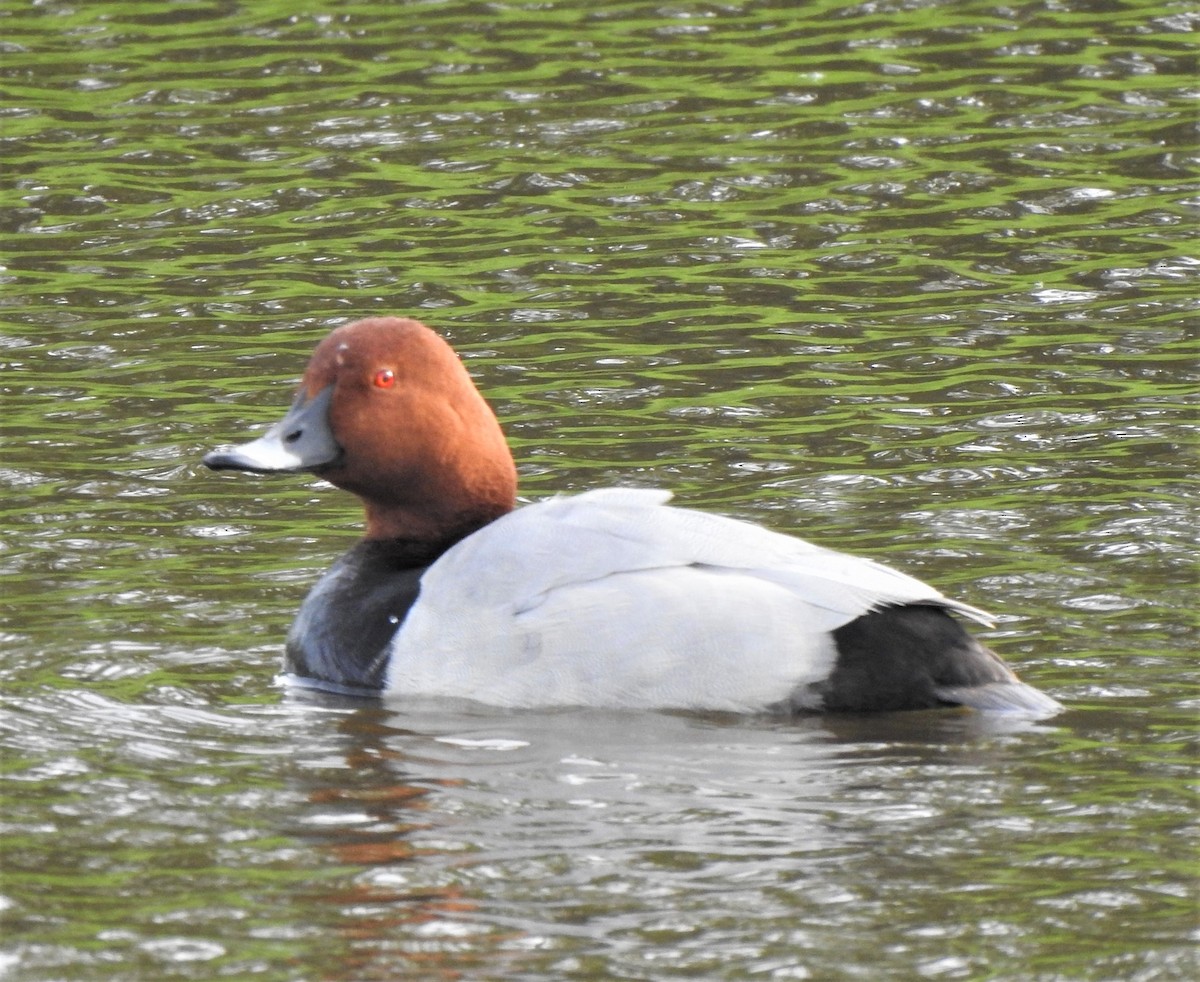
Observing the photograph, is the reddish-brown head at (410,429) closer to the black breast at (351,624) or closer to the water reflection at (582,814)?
the black breast at (351,624)

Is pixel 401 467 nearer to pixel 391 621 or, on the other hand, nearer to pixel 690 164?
pixel 391 621

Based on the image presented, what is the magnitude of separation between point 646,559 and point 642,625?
0.59 feet

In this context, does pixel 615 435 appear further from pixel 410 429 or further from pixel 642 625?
pixel 642 625

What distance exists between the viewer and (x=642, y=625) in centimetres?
582

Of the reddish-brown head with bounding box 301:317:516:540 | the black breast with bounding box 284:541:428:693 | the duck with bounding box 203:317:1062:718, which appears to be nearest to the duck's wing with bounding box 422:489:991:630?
the duck with bounding box 203:317:1062:718

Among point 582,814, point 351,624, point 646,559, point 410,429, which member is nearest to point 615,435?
point 410,429

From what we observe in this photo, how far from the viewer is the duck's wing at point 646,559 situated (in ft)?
18.9

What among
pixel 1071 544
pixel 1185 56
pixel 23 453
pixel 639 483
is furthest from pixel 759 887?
pixel 1185 56

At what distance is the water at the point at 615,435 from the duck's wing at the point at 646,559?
339 mm

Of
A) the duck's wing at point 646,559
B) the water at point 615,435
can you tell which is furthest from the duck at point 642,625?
the water at point 615,435

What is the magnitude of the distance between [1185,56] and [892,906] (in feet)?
26.6

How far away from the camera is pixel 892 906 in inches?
182

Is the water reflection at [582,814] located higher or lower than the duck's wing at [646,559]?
lower

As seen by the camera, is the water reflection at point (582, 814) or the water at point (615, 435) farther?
the water at point (615, 435)
